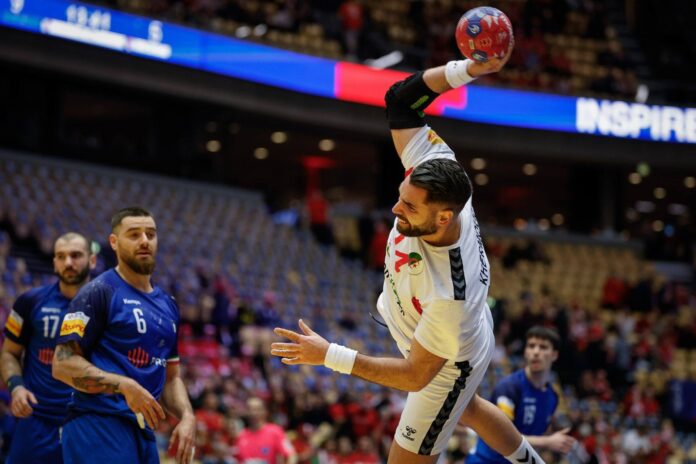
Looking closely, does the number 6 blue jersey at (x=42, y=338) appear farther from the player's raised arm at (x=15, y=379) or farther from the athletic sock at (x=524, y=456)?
the athletic sock at (x=524, y=456)

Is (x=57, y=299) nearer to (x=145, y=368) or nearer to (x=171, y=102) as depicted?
(x=145, y=368)

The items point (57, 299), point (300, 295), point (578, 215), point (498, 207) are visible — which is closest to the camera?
point (57, 299)

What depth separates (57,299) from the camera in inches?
302

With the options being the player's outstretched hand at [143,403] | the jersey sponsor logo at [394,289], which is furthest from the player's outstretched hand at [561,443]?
the player's outstretched hand at [143,403]

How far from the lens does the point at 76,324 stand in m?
5.96

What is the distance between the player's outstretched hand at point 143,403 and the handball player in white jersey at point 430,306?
916mm

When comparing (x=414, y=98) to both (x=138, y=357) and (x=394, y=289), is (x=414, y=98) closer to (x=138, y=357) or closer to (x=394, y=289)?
(x=394, y=289)

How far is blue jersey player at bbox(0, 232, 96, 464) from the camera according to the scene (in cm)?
754

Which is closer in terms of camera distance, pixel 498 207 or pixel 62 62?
pixel 62 62

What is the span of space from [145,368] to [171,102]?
64.2 feet

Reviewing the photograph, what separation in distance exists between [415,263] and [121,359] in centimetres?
189

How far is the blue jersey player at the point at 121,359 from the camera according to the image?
5.91m

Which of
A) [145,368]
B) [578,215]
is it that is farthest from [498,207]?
[145,368]

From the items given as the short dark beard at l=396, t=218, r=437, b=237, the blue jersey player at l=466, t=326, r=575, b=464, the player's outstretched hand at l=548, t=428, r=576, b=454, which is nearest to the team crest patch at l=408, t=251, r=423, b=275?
the short dark beard at l=396, t=218, r=437, b=237
